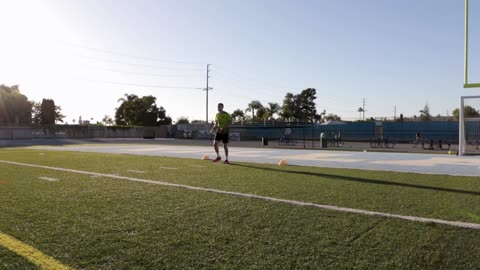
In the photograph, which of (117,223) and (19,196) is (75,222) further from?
(19,196)

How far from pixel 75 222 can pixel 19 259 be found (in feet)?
3.63

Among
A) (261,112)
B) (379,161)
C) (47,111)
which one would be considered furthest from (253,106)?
(379,161)

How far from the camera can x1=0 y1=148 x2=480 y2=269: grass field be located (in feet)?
9.79

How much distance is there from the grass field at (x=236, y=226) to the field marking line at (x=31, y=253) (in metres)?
0.05

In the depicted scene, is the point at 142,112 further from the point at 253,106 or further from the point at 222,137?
the point at 222,137

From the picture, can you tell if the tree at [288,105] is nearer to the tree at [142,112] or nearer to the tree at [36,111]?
the tree at [142,112]

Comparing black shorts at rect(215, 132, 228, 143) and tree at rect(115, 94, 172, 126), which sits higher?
tree at rect(115, 94, 172, 126)

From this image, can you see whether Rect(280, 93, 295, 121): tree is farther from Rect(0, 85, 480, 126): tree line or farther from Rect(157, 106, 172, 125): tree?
Rect(157, 106, 172, 125): tree

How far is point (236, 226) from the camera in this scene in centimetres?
392

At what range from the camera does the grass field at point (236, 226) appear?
9.79 feet

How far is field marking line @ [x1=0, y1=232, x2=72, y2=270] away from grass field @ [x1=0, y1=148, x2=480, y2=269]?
0.05m

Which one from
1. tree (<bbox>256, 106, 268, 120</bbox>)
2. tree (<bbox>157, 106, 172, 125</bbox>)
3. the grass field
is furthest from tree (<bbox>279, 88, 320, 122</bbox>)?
the grass field

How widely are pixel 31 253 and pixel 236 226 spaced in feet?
6.06

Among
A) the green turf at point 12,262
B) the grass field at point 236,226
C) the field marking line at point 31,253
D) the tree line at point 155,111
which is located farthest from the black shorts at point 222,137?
the tree line at point 155,111
